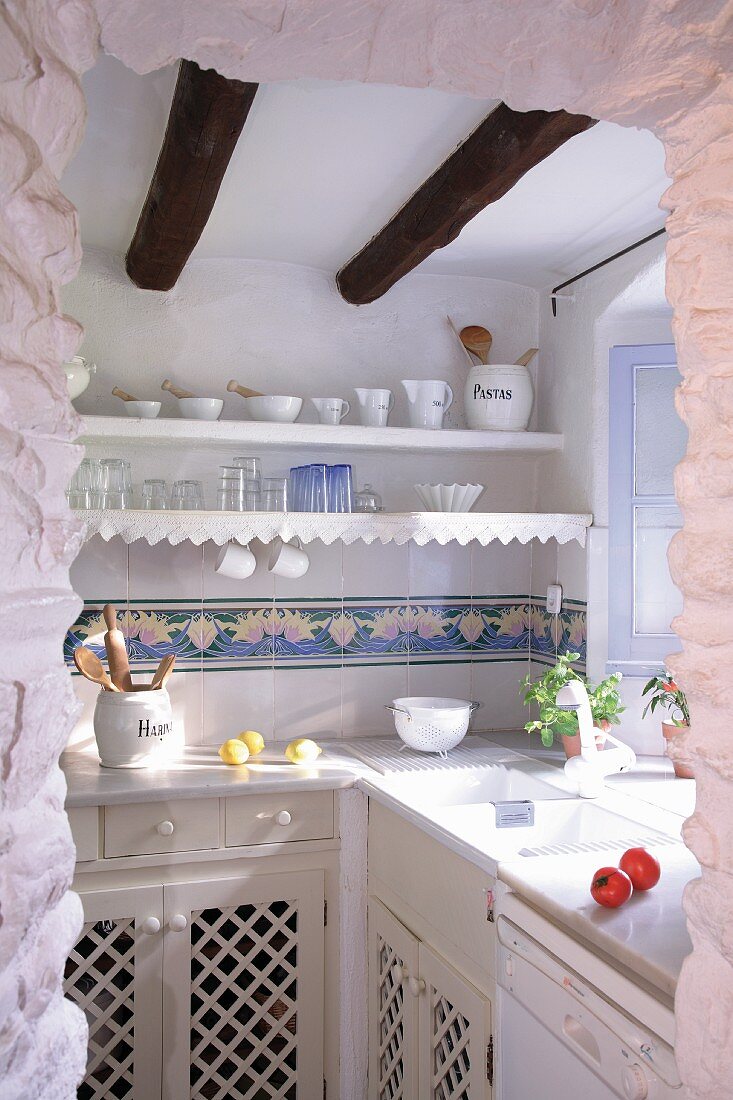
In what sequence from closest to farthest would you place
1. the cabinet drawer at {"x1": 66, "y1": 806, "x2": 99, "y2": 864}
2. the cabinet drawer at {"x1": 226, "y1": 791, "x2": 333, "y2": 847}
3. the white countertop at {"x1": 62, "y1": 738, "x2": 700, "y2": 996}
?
the white countertop at {"x1": 62, "y1": 738, "x2": 700, "y2": 996} → the cabinet drawer at {"x1": 66, "y1": 806, "x2": 99, "y2": 864} → the cabinet drawer at {"x1": 226, "y1": 791, "x2": 333, "y2": 847}

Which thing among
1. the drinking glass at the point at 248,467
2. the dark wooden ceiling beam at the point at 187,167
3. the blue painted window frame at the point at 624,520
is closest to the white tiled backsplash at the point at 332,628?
the blue painted window frame at the point at 624,520

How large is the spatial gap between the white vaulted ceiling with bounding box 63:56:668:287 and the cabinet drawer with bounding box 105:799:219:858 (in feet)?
4.99

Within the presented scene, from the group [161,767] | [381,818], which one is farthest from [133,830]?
[381,818]

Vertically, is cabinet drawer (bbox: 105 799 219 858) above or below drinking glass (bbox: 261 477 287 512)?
below

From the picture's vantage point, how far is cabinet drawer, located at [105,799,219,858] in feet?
7.92

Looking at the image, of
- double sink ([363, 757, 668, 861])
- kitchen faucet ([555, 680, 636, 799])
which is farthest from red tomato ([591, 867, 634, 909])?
kitchen faucet ([555, 680, 636, 799])

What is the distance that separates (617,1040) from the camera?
4.83 ft

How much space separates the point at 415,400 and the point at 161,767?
128 centimetres

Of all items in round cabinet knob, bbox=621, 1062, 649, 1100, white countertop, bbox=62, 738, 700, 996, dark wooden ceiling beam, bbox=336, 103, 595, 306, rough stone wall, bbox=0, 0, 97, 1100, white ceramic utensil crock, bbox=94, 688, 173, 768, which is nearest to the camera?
rough stone wall, bbox=0, 0, 97, 1100

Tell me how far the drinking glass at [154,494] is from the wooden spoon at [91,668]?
0.43m

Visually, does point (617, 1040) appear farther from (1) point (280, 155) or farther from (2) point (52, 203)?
(1) point (280, 155)

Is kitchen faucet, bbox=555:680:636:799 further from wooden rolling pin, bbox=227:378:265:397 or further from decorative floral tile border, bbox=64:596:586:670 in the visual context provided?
wooden rolling pin, bbox=227:378:265:397

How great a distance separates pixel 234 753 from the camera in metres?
2.63

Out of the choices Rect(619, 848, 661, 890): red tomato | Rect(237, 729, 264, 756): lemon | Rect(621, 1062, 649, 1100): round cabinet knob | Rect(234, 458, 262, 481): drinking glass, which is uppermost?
Rect(234, 458, 262, 481): drinking glass
